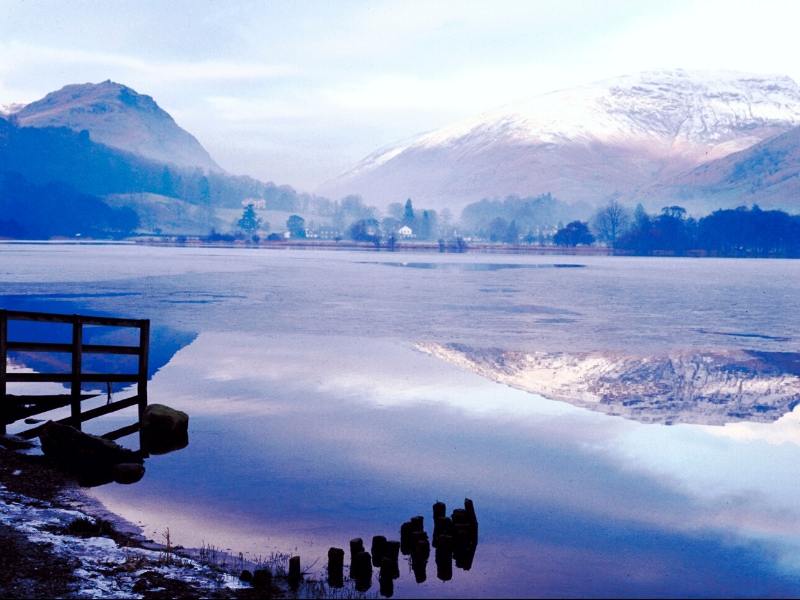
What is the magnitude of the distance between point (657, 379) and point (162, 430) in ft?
59.1

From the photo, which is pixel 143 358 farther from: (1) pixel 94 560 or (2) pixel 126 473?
(1) pixel 94 560

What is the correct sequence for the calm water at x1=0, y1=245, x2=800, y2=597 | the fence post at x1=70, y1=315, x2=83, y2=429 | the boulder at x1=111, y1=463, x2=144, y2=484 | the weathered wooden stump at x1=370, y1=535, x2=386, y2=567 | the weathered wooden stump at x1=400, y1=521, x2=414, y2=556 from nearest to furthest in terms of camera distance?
the weathered wooden stump at x1=370, y1=535, x2=386, y2=567
the weathered wooden stump at x1=400, y1=521, x2=414, y2=556
the calm water at x1=0, y1=245, x2=800, y2=597
the boulder at x1=111, y1=463, x2=144, y2=484
the fence post at x1=70, y1=315, x2=83, y2=429

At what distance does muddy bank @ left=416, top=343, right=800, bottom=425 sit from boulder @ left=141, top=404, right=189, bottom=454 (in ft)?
39.2

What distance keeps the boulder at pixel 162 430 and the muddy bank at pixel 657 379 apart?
39.2ft

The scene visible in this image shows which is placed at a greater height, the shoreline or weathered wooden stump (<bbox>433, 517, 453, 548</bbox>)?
weathered wooden stump (<bbox>433, 517, 453, 548</bbox>)

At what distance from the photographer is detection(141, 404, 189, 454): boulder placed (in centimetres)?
2098

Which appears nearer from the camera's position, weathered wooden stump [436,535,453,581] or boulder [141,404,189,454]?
weathered wooden stump [436,535,453,581]

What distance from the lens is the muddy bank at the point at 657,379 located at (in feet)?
88.0

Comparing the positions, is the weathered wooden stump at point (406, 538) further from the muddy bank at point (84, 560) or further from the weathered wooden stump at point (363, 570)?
the muddy bank at point (84, 560)

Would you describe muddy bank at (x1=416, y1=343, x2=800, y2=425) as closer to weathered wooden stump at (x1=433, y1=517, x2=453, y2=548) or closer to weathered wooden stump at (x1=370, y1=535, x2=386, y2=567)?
weathered wooden stump at (x1=433, y1=517, x2=453, y2=548)

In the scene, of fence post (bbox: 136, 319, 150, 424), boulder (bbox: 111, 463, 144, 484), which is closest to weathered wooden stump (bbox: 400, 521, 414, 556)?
boulder (bbox: 111, 463, 144, 484)

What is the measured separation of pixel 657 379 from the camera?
31.9 meters

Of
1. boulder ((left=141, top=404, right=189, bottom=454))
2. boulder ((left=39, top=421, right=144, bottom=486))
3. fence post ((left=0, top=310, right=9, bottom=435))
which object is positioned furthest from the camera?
boulder ((left=141, top=404, right=189, bottom=454))

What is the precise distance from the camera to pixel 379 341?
40.4 m
